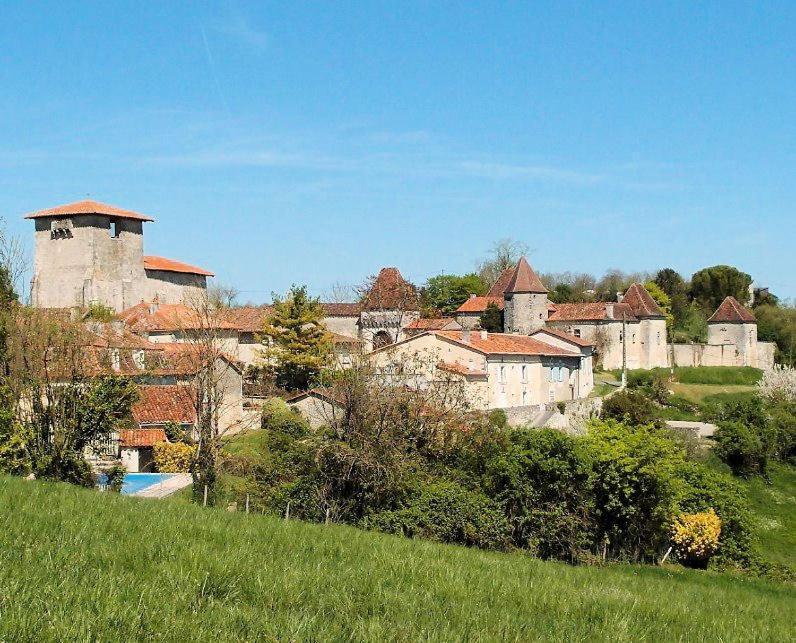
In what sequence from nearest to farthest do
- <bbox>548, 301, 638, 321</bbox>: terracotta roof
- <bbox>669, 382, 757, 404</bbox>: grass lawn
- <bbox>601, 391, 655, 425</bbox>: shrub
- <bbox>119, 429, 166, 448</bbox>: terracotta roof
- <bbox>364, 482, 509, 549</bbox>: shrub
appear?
<bbox>364, 482, 509, 549</bbox>: shrub
<bbox>119, 429, 166, 448</bbox>: terracotta roof
<bbox>601, 391, 655, 425</bbox>: shrub
<bbox>669, 382, 757, 404</bbox>: grass lawn
<bbox>548, 301, 638, 321</bbox>: terracotta roof

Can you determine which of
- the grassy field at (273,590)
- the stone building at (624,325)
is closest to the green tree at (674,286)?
the stone building at (624,325)

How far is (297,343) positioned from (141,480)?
20.4 meters

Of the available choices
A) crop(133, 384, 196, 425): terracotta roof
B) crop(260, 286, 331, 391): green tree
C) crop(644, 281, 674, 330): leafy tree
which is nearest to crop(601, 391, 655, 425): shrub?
crop(260, 286, 331, 391): green tree

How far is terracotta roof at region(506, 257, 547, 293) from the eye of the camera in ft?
189

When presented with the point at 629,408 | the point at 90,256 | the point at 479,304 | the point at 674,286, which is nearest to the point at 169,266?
the point at 90,256

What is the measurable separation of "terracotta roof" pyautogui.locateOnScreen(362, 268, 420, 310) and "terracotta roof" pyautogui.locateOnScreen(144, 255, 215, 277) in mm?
12611

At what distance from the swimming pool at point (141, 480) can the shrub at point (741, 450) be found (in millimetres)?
24151

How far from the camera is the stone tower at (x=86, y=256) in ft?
200

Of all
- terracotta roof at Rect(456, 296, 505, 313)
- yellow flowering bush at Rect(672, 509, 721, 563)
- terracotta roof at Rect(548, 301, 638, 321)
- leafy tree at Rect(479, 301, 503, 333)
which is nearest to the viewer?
yellow flowering bush at Rect(672, 509, 721, 563)

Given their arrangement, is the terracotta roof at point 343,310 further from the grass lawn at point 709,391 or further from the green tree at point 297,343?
the grass lawn at point 709,391

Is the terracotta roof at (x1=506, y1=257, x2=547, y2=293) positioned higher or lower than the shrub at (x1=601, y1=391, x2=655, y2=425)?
higher

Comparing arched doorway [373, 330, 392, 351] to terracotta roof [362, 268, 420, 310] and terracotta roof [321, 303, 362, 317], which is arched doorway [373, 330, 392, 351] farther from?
terracotta roof [321, 303, 362, 317]

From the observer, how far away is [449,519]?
2052 centimetres

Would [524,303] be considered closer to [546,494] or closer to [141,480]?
[141,480]
